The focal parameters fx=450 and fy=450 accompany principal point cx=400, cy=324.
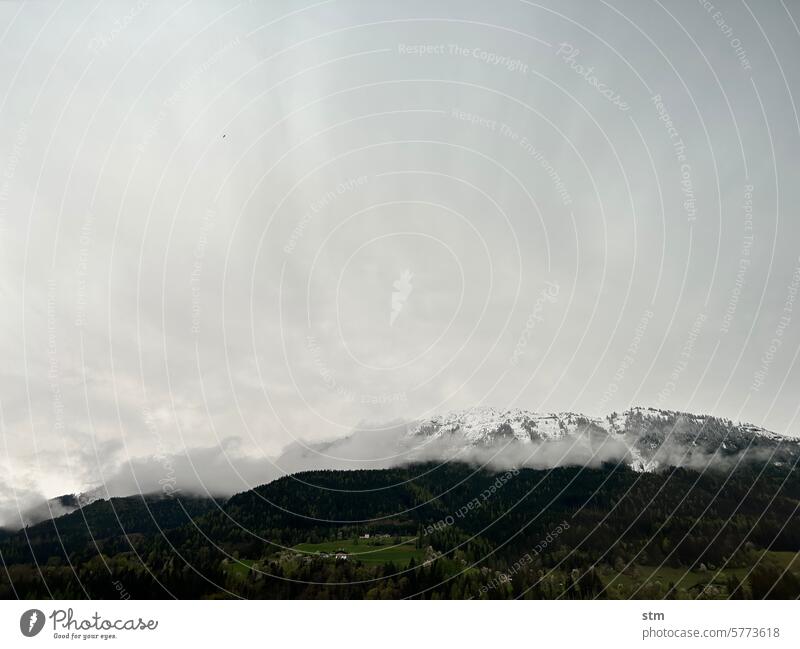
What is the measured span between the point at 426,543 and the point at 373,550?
8268 mm

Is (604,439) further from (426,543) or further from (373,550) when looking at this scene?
(373,550)

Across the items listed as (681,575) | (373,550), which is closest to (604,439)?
(681,575)

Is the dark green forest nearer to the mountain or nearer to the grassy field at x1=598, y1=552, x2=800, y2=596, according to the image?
the grassy field at x1=598, y1=552, x2=800, y2=596

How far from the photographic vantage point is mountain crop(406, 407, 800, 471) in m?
113

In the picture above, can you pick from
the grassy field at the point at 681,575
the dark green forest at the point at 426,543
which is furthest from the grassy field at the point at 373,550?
the grassy field at the point at 681,575

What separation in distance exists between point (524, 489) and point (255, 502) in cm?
4961

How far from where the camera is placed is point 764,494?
247ft

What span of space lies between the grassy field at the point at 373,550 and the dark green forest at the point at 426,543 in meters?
0.27

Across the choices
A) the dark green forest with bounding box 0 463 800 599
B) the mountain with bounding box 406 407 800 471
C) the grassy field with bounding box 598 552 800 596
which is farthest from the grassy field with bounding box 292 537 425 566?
the mountain with bounding box 406 407 800 471

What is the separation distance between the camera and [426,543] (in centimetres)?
6012

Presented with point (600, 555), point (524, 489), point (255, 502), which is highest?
point (255, 502)
